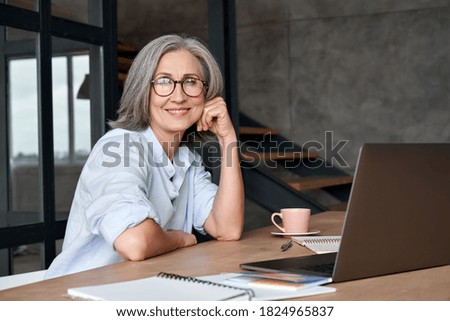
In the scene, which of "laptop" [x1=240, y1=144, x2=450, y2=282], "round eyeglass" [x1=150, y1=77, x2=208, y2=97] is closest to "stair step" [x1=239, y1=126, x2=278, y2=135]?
"round eyeglass" [x1=150, y1=77, x2=208, y2=97]

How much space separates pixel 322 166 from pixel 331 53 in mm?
904

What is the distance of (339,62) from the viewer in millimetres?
5539

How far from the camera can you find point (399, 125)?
17.7ft

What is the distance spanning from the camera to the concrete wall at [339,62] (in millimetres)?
5289

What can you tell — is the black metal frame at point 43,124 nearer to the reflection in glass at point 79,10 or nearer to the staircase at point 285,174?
the reflection in glass at point 79,10

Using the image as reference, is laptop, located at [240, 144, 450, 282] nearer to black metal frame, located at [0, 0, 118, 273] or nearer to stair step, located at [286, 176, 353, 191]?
black metal frame, located at [0, 0, 118, 273]

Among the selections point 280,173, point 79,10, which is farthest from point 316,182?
point 79,10

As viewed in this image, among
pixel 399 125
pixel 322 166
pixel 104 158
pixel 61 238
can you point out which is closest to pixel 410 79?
pixel 399 125

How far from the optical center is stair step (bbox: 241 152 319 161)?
4250 mm

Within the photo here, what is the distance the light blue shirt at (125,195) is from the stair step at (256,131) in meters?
2.55

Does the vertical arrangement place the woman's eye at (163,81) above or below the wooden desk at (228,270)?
above

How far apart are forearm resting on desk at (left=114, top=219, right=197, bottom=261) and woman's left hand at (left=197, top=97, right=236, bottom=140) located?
59cm

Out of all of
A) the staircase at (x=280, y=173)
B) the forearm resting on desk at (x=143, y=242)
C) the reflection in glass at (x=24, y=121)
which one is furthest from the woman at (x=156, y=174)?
the staircase at (x=280, y=173)

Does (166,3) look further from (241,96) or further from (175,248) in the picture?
(175,248)
